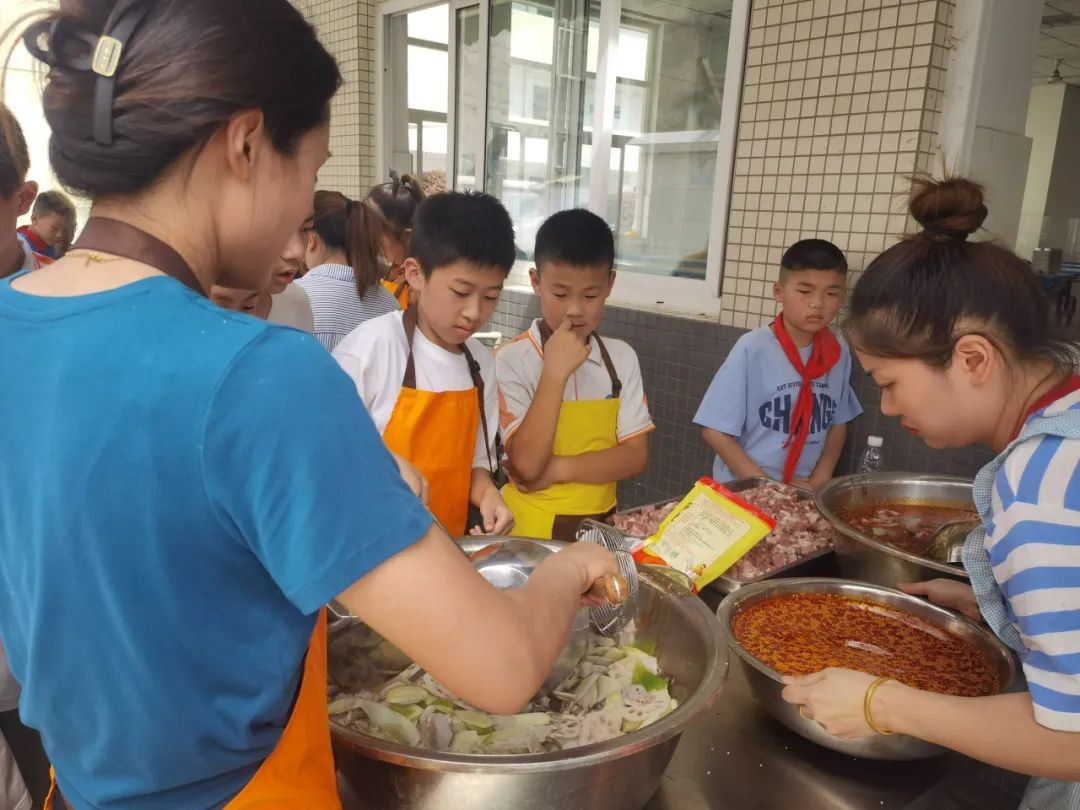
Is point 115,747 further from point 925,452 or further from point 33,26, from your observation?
point 925,452

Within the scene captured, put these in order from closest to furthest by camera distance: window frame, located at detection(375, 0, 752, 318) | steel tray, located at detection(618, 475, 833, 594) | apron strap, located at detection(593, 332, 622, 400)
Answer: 1. steel tray, located at detection(618, 475, 833, 594)
2. apron strap, located at detection(593, 332, 622, 400)
3. window frame, located at detection(375, 0, 752, 318)

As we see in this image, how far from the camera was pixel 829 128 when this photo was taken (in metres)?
3.05

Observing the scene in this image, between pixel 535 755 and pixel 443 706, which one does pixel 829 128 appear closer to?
pixel 443 706

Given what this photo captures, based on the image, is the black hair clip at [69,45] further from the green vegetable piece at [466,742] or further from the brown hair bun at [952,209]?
the brown hair bun at [952,209]

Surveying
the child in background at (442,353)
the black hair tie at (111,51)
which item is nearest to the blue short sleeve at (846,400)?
the child in background at (442,353)

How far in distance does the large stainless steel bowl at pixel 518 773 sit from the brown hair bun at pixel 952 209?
35.6 inches

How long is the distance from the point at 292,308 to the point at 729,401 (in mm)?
1587

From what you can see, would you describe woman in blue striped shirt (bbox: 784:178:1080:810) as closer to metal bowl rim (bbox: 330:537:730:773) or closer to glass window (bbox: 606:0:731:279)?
metal bowl rim (bbox: 330:537:730:773)

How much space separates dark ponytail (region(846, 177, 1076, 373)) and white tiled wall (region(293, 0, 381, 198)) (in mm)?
5293

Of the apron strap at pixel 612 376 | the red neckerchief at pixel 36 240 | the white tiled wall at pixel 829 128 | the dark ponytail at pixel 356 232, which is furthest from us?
the red neckerchief at pixel 36 240

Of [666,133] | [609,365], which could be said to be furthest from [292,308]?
[666,133]

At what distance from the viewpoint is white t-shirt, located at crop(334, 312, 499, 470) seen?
72.2 inches

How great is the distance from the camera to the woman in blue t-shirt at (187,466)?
1.99 ft

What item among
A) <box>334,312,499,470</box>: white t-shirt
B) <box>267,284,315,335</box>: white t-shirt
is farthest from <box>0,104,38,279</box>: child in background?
<box>334,312,499,470</box>: white t-shirt
